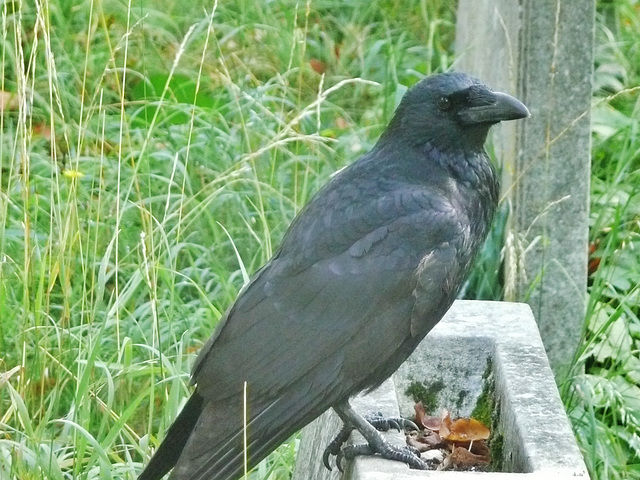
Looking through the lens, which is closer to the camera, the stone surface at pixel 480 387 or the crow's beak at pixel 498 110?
the stone surface at pixel 480 387

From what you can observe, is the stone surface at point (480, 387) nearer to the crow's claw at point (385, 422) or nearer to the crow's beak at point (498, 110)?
the crow's claw at point (385, 422)

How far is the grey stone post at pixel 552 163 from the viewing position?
14.2ft

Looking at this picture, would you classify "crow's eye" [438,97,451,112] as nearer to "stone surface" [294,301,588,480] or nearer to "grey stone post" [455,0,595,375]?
"stone surface" [294,301,588,480]

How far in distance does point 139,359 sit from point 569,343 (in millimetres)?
1488

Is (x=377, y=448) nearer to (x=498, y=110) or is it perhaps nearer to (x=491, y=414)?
(x=491, y=414)

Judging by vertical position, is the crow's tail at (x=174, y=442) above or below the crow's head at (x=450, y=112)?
below

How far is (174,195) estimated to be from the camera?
4121 mm

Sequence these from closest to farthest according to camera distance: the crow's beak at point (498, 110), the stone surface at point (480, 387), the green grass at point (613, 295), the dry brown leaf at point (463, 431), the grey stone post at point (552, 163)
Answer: the stone surface at point (480, 387), the dry brown leaf at point (463, 431), the crow's beak at point (498, 110), the green grass at point (613, 295), the grey stone post at point (552, 163)

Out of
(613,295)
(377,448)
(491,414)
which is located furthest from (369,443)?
(613,295)

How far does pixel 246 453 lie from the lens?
2.96 metres

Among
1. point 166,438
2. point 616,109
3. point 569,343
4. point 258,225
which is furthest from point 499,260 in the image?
point 166,438

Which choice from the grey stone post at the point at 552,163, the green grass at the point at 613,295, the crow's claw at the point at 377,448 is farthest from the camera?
the grey stone post at the point at 552,163

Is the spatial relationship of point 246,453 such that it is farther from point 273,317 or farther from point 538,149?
point 538,149

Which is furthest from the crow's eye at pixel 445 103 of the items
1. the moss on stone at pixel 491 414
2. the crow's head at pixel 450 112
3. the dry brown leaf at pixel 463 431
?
the dry brown leaf at pixel 463 431
